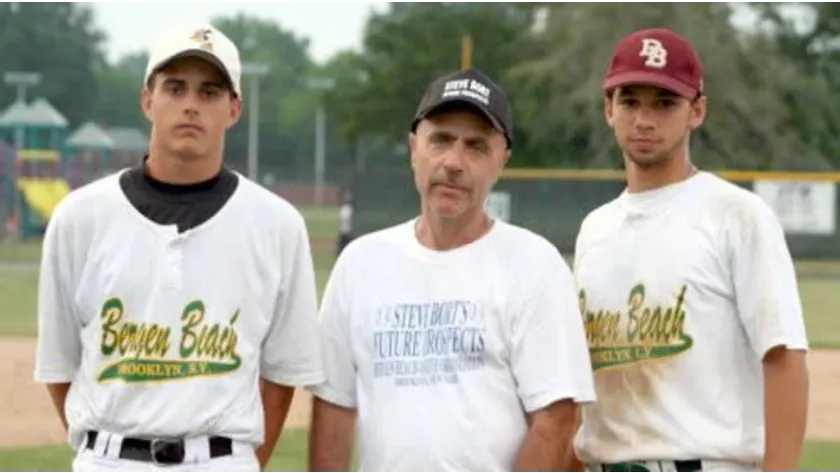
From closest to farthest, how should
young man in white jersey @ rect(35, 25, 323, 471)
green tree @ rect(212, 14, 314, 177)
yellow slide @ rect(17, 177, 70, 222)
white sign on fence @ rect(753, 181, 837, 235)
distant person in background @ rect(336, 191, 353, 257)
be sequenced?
1. young man in white jersey @ rect(35, 25, 323, 471)
2. distant person in background @ rect(336, 191, 353, 257)
3. white sign on fence @ rect(753, 181, 837, 235)
4. yellow slide @ rect(17, 177, 70, 222)
5. green tree @ rect(212, 14, 314, 177)

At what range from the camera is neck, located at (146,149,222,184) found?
3773mm

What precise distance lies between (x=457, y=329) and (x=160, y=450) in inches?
27.4

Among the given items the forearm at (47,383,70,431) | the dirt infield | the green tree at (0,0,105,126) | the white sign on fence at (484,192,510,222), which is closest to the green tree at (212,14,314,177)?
the green tree at (0,0,105,126)

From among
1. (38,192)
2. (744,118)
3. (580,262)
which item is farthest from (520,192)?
(580,262)

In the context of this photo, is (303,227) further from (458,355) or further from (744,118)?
(744,118)

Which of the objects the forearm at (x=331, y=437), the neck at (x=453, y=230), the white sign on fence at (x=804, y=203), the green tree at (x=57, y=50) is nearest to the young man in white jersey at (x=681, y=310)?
the neck at (x=453, y=230)

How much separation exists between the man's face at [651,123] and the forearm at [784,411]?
0.54 meters

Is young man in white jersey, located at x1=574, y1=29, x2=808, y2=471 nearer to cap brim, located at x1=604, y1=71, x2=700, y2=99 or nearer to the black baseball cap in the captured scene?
cap brim, located at x1=604, y1=71, x2=700, y2=99

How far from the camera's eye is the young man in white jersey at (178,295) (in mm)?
3682

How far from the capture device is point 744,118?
4462 centimetres

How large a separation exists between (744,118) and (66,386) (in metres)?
41.9

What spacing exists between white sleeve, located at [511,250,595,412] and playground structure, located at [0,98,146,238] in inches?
1335

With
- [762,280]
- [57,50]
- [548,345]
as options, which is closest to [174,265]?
[548,345]

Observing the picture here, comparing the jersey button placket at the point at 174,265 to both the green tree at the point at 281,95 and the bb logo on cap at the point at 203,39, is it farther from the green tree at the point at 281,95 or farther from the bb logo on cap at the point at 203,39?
the green tree at the point at 281,95
